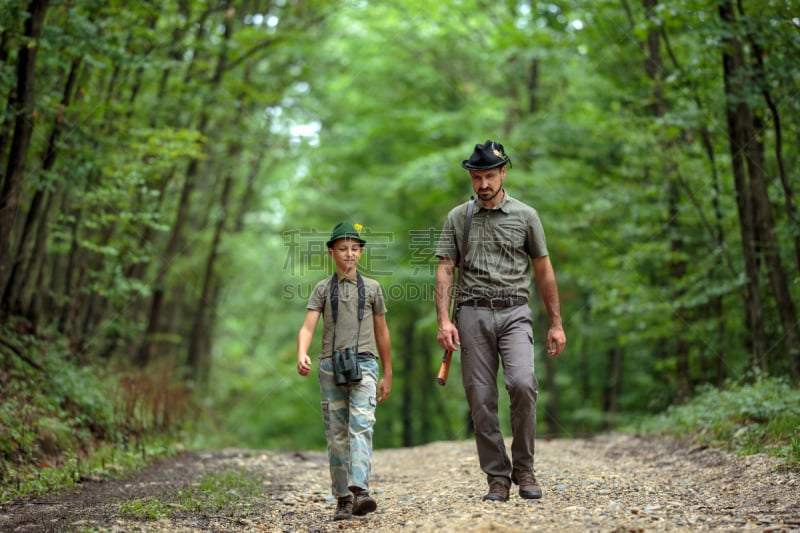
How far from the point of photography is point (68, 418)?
873cm

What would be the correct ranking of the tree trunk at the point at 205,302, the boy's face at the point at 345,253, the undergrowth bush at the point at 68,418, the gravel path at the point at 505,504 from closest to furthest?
1. the gravel path at the point at 505,504
2. the boy's face at the point at 345,253
3. the undergrowth bush at the point at 68,418
4. the tree trunk at the point at 205,302

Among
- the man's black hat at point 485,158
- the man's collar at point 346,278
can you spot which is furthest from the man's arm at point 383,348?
the man's black hat at point 485,158

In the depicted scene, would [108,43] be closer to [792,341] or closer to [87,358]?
[87,358]

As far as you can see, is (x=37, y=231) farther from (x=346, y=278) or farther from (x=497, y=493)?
(x=497, y=493)

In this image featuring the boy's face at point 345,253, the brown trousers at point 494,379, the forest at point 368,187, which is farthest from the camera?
the forest at point 368,187

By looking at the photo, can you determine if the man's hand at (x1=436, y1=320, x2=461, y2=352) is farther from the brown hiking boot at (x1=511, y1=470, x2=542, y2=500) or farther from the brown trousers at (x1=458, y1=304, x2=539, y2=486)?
the brown hiking boot at (x1=511, y1=470, x2=542, y2=500)

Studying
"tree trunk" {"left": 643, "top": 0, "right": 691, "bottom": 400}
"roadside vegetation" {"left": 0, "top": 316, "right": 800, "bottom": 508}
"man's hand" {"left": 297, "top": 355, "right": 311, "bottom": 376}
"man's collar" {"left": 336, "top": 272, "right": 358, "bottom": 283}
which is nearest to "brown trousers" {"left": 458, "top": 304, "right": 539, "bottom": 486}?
"man's collar" {"left": 336, "top": 272, "right": 358, "bottom": 283}

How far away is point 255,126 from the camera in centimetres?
1617

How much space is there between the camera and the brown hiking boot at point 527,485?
547 cm

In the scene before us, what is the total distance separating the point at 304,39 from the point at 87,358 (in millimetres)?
8766

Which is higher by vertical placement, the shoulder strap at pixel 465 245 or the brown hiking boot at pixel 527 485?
the shoulder strap at pixel 465 245

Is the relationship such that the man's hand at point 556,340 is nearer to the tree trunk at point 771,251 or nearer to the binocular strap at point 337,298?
the binocular strap at point 337,298

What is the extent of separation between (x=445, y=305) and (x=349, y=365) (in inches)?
32.7

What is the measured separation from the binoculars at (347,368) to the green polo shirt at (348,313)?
0.08 m
